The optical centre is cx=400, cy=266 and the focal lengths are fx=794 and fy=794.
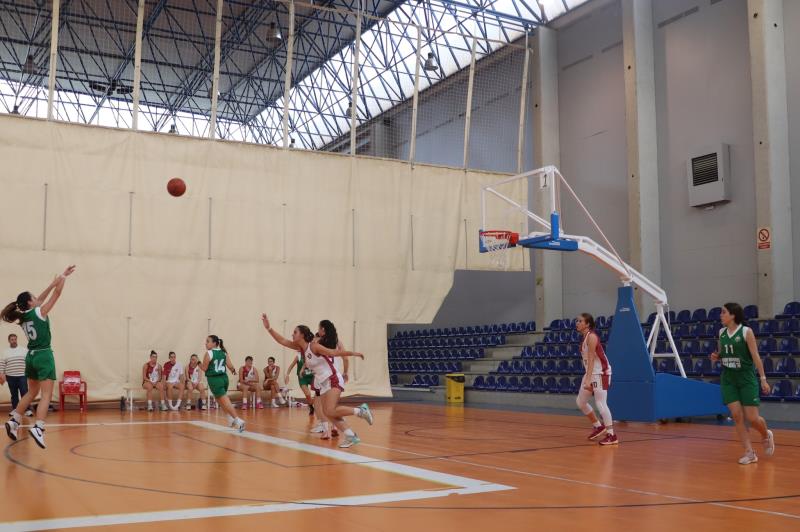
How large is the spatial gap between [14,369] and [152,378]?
292cm

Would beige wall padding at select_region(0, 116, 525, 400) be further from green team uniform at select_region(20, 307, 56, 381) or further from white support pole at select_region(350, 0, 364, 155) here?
green team uniform at select_region(20, 307, 56, 381)

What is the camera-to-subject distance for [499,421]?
13.6m

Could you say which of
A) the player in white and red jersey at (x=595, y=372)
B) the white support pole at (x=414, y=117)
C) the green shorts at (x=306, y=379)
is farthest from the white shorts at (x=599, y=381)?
the white support pole at (x=414, y=117)

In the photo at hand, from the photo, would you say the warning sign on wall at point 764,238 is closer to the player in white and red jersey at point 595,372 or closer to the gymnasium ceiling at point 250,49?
the player in white and red jersey at point 595,372

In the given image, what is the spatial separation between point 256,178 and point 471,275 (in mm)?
9311

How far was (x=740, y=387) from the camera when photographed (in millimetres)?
7797

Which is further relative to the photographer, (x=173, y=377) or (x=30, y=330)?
(x=173, y=377)

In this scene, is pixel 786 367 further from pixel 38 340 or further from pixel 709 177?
pixel 38 340

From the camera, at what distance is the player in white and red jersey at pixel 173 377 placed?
17.2 metres

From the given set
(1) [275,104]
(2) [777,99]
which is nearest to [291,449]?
(2) [777,99]

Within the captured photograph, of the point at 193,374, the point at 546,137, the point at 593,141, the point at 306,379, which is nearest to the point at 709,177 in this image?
the point at 593,141

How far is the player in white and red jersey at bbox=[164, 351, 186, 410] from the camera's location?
17.2 m

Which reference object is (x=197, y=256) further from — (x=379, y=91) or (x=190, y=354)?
(x=379, y=91)

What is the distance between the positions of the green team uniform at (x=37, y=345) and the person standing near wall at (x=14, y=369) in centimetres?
679
